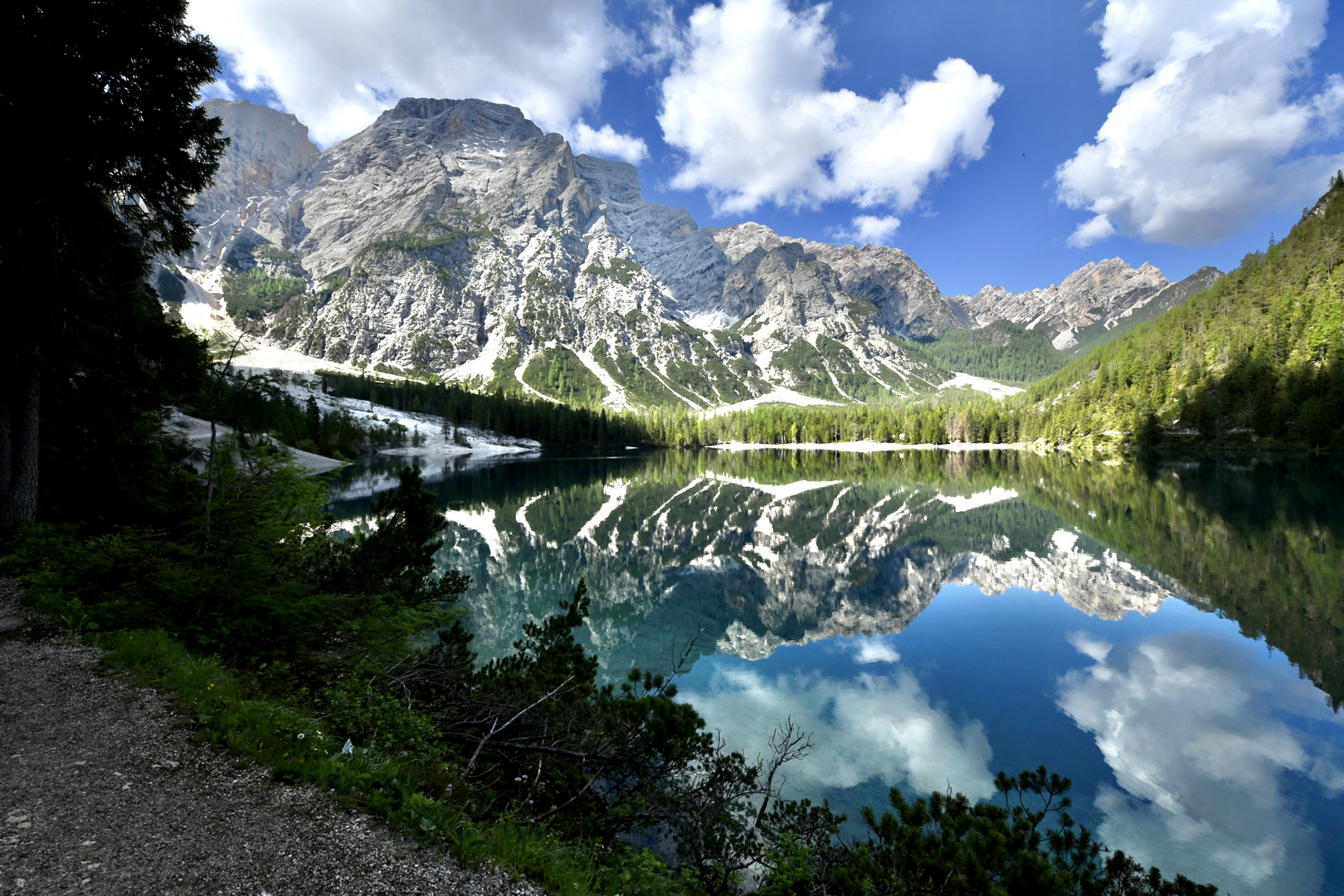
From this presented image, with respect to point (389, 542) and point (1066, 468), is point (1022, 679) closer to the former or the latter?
point (389, 542)

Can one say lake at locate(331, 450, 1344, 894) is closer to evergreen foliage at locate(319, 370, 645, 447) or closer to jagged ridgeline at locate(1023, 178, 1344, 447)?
→ jagged ridgeline at locate(1023, 178, 1344, 447)

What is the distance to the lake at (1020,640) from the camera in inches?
373

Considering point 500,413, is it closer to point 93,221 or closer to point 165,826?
point 93,221

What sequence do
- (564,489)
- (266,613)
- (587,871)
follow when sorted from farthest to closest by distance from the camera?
1. (564,489)
2. (266,613)
3. (587,871)

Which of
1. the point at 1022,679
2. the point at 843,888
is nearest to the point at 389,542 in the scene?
the point at 843,888

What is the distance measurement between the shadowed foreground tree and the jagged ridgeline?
11614 cm

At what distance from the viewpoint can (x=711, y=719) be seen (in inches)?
488

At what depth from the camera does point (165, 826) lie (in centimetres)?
418

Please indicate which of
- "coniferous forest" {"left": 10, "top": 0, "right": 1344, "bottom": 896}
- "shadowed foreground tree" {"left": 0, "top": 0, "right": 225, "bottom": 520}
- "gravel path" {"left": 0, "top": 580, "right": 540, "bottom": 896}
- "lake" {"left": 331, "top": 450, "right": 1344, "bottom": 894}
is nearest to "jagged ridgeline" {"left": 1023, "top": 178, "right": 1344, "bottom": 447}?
"lake" {"left": 331, "top": 450, "right": 1344, "bottom": 894}

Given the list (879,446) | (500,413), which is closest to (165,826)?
(500,413)

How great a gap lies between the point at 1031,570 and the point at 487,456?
4616 inches

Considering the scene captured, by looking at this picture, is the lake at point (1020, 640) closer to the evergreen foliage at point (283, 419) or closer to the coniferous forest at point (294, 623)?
the coniferous forest at point (294, 623)

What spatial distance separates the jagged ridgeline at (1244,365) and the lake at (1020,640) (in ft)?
190

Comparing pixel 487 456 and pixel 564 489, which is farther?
pixel 487 456
